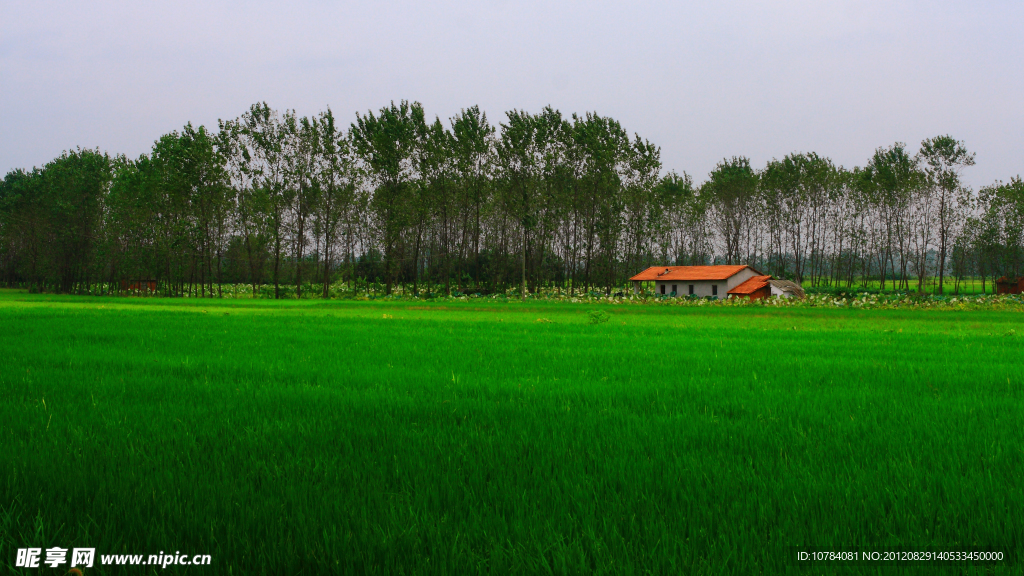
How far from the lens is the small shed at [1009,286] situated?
2540 inches

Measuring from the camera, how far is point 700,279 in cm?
6062

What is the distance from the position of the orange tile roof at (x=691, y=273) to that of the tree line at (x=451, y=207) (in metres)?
5.17

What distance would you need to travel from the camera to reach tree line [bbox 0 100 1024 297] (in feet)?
191

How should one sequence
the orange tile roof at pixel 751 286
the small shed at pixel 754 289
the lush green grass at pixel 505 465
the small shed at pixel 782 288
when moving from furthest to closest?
the small shed at pixel 782 288, the orange tile roof at pixel 751 286, the small shed at pixel 754 289, the lush green grass at pixel 505 465

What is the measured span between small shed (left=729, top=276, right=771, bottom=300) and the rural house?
0.11 m

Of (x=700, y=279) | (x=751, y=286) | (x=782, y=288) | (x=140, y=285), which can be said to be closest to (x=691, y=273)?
(x=700, y=279)

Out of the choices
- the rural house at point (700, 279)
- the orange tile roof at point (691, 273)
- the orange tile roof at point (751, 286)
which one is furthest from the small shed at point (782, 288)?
the orange tile roof at point (691, 273)

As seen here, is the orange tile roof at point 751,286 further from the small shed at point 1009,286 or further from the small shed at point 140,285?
the small shed at point 140,285

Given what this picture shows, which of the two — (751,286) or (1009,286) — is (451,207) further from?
(1009,286)

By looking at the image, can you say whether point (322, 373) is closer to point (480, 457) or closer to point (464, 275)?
point (480, 457)

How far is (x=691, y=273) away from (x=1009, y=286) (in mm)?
41825

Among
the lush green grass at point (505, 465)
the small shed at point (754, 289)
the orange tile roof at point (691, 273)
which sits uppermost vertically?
the orange tile roof at point (691, 273)

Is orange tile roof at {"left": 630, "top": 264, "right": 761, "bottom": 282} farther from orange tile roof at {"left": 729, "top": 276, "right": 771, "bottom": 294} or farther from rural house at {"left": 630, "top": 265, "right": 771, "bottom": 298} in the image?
orange tile roof at {"left": 729, "top": 276, "right": 771, "bottom": 294}

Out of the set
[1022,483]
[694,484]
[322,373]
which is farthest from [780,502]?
[322,373]
